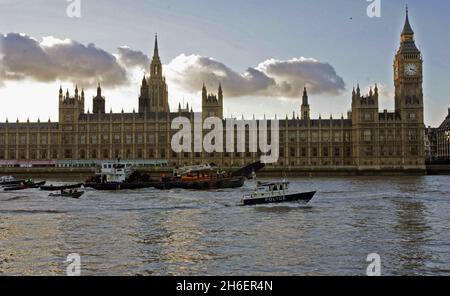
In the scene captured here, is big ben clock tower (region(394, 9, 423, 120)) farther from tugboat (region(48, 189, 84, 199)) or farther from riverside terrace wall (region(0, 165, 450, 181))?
tugboat (region(48, 189, 84, 199))

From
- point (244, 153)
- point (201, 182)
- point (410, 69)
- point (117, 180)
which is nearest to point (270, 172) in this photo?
point (244, 153)

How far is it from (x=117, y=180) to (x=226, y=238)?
1850 inches

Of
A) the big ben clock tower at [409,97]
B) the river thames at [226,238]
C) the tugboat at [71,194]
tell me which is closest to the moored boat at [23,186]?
the tugboat at [71,194]

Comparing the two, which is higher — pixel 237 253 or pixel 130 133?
pixel 130 133

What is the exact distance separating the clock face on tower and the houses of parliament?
10 cm

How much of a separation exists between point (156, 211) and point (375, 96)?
3550 inches

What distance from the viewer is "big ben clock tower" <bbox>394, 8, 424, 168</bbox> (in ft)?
390

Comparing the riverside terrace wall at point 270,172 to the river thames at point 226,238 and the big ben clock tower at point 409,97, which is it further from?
the river thames at point 226,238

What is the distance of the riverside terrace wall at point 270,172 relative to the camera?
360 feet

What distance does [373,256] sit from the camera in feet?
69.5

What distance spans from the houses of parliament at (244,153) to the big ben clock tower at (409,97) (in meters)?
0.20

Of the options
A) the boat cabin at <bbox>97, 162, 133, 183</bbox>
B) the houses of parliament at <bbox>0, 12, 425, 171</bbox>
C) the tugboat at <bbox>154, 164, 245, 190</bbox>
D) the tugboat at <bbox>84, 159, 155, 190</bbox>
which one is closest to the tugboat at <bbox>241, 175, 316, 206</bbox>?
the tugboat at <bbox>154, 164, 245, 190</bbox>
